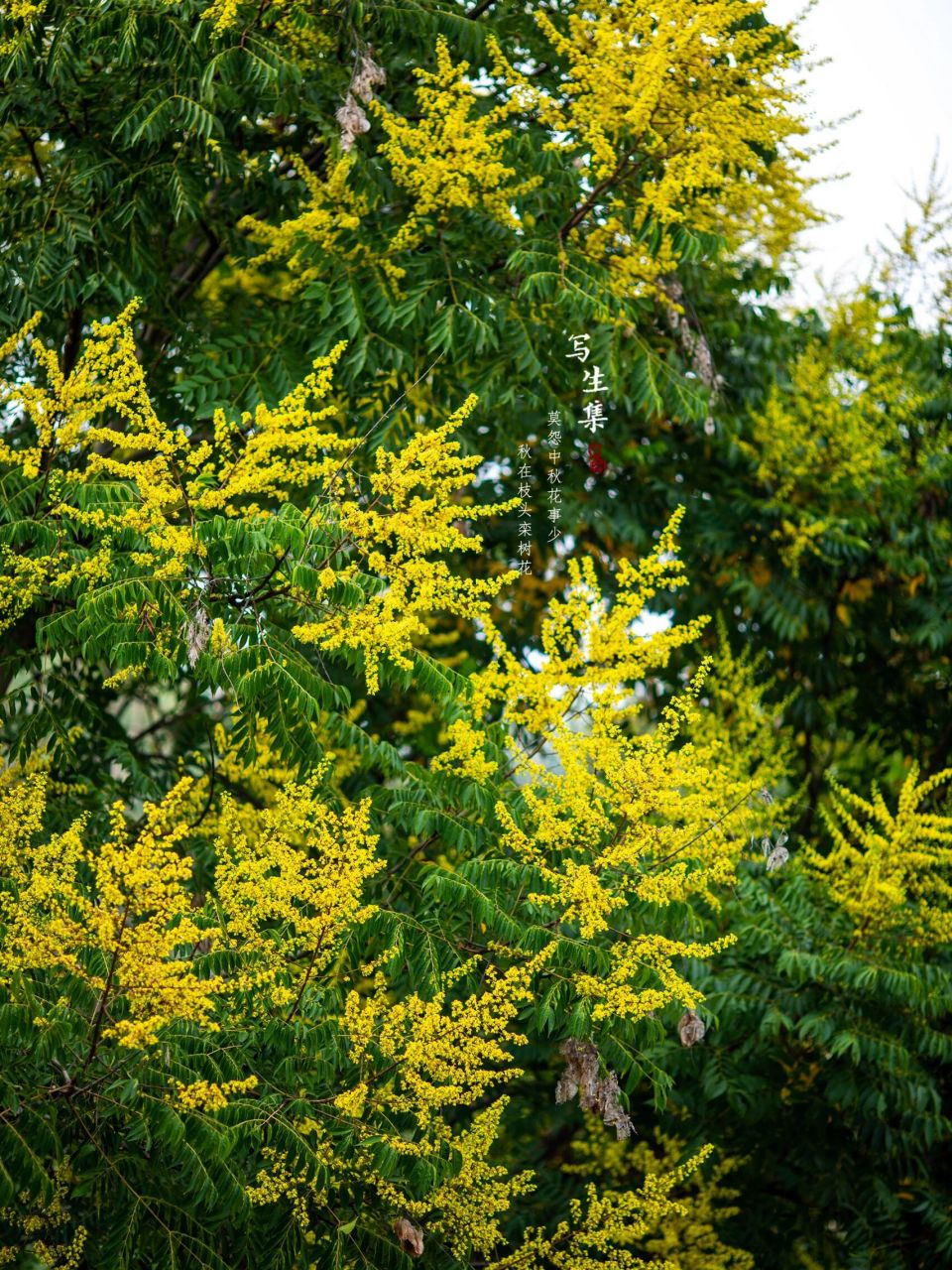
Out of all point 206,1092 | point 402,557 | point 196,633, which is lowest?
point 206,1092

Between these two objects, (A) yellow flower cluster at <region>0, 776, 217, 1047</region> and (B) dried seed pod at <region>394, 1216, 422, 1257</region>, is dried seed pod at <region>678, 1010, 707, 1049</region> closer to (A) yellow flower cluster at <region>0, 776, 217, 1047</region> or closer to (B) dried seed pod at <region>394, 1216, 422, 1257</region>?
(B) dried seed pod at <region>394, 1216, 422, 1257</region>

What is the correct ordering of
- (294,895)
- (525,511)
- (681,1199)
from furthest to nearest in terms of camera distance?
(681,1199) < (525,511) < (294,895)

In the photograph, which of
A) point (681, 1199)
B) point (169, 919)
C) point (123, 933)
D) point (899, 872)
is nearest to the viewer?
point (123, 933)

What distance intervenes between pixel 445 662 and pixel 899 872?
1975 mm

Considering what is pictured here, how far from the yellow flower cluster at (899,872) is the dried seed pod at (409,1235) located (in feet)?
7.47

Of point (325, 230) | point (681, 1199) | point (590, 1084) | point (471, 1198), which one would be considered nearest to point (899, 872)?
point (681, 1199)

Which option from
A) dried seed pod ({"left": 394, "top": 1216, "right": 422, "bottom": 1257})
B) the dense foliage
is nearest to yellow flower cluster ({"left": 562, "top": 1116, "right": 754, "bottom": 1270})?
the dense foliage

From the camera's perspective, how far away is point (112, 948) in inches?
144

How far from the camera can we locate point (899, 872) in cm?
557

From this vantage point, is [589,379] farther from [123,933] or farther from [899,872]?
[123,933]

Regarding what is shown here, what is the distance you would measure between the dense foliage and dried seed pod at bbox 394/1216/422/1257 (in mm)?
15

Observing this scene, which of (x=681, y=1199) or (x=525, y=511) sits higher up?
(x=525, y=511)

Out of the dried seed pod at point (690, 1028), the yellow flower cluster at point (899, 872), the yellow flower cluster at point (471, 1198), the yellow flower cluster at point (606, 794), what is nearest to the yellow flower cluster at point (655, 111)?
the yellow flower cluster at point (606, 794)

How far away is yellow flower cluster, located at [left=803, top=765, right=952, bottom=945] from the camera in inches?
217
